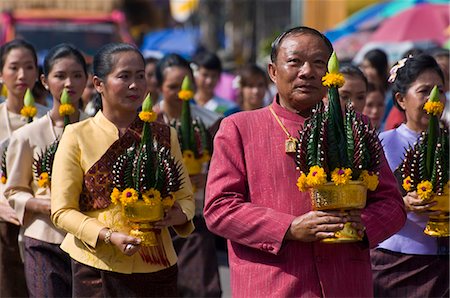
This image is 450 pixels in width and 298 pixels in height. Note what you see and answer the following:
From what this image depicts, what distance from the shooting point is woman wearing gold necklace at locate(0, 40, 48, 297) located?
6.41 meters

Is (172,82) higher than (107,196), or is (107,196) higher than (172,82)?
(172,82)

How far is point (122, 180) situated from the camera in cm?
484

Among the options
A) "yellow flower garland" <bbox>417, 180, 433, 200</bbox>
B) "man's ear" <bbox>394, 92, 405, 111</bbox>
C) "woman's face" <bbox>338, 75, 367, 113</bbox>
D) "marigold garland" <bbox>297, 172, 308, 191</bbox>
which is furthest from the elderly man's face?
"woman's face" <bbox>338, 75, 367, 113</bbox>

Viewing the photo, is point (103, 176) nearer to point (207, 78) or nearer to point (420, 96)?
point (420, 96)

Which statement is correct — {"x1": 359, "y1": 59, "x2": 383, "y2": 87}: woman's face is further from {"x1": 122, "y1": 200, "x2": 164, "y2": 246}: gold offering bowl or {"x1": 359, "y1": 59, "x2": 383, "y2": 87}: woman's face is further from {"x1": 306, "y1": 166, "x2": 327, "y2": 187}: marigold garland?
{"x1": 306, "y1": 166, "x2": 327, "y2": 187}: marigold garland

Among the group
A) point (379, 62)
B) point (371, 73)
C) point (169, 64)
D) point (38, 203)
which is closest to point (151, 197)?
point (38, 203)

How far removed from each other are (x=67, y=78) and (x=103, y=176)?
4.40 ft

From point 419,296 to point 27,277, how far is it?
2.04m

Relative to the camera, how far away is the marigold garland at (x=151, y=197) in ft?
15.6

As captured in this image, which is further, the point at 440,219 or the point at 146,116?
the point at 440,219

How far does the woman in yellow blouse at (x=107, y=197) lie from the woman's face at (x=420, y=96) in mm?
1302

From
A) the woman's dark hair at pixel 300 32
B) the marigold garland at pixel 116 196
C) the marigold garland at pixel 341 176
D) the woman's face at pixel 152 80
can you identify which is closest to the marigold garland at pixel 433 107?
the woman's dark hair at pixel 300 32

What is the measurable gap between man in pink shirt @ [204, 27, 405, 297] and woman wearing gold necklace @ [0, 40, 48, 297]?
6.89 feet

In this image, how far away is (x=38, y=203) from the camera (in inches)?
223
